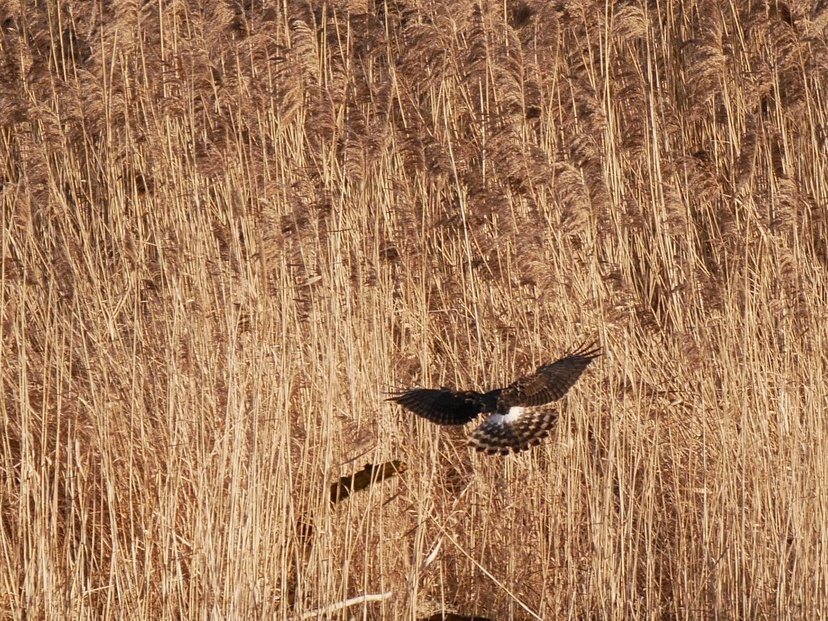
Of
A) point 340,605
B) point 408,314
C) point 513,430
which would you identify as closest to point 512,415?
point 513,430

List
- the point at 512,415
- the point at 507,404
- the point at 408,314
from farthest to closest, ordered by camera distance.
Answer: the point at 408,314 < the point at 512,415 < the point at 507,404

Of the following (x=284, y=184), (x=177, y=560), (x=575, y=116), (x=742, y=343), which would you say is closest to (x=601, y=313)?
(x=742, y=343)

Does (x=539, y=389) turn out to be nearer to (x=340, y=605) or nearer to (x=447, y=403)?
(x=447, y=403)

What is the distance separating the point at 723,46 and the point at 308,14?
192 centimetres

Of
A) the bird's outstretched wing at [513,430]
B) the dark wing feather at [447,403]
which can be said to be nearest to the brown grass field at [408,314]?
the bird's outstretched wing at [513,430]

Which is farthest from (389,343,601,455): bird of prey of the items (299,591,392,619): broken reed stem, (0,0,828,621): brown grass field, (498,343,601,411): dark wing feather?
(299,591,392,619): broken reed stem

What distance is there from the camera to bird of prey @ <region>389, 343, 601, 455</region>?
3.43 meters

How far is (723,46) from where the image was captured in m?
A: 5.31

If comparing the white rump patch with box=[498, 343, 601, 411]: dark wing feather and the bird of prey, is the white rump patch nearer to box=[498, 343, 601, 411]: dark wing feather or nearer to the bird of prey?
the bird of prey

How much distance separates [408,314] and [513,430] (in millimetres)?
1094

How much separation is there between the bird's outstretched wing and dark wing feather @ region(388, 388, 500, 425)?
0.43 feet

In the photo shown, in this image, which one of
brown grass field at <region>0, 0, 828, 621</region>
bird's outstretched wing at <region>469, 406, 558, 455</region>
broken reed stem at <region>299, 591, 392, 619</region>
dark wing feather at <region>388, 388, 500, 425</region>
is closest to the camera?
dark wing feather at <region>388, 388, 500, 425</region>

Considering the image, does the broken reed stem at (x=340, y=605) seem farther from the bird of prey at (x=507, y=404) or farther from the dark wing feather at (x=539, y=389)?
the dark wing feather at (x=539, y=389)

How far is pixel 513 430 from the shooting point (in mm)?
3549
